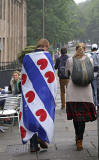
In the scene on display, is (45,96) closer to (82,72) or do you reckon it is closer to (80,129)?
(82,72)

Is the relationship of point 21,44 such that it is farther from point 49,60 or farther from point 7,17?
point 49,60

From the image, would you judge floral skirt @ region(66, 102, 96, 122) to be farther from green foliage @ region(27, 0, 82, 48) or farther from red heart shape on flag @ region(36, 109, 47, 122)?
green foliage @ region(27, 0, 82, 48)

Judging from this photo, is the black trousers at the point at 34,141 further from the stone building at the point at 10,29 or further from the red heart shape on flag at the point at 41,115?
the stone building at the point at 10,29

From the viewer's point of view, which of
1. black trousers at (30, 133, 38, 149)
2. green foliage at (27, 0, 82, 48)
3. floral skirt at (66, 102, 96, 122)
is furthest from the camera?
green foliage at (27, 0, 82, 48)

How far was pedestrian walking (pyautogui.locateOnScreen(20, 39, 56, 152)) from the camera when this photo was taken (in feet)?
27.2

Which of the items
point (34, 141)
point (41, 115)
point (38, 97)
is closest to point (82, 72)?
point (38, 97)

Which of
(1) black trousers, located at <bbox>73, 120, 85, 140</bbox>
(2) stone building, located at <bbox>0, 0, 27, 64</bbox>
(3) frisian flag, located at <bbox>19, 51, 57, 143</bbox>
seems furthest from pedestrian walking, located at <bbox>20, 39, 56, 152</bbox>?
(2) stone building, located at <bbox>0, 0, 27, 64</bbox>

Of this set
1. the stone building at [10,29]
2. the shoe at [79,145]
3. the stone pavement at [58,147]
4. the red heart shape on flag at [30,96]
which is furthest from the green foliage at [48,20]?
the red heart shape on flag at [30,96]

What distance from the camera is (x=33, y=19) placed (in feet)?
240

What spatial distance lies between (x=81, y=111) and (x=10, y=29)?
121 feet

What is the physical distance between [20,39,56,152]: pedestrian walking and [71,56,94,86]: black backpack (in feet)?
1.10

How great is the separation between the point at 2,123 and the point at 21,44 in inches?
1727

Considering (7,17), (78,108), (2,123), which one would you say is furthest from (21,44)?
(78,108)

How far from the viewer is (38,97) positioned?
8.33 m
